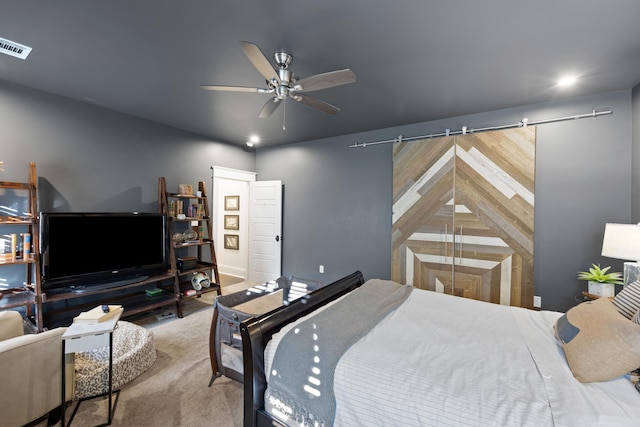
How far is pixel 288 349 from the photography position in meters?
1.42

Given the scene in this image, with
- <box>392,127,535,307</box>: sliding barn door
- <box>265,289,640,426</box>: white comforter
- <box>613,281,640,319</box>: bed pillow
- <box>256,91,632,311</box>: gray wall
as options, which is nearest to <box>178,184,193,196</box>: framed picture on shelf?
<box>256,91,632,311</box>: gray wall

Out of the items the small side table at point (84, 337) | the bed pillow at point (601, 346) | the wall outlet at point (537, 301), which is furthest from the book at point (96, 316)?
the wall outlet at point (537, 301)

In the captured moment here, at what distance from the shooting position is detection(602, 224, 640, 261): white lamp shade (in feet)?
6.68

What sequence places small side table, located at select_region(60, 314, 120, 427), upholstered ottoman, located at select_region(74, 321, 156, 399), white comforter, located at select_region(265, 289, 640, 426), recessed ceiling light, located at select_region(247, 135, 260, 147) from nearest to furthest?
white comforter, located at select_region(265, 289, 640, 426) < small side table, located at select_region(60, 314, 120, 427) < upholstered ottoman, located at select_region(74, 321, 156, 399) < recessed ceiling light, located at select_region(247, 135, 260, 147)

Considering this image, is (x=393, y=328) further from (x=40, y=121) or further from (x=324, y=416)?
(x=40, y=121)

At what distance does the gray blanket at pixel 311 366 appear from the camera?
1276mm

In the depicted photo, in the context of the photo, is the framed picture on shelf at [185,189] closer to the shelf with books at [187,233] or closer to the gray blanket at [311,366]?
the shelf with books at [187,233]

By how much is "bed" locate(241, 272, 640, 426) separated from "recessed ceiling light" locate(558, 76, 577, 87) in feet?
7.01

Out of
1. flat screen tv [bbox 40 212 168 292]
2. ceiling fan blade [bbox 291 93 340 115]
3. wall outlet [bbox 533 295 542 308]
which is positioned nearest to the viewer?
ceiling fan blade [bbox 291 93 340 115]

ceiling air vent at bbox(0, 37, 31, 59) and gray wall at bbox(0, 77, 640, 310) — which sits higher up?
ceiling air vent at bbox(0, 37, 31, 59)

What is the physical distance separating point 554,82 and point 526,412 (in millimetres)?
2994

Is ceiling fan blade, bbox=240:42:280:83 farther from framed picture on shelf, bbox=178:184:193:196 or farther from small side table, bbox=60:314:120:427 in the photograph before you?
framed picture on shelf, bbox=178:184:193:196

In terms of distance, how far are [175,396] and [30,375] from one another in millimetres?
895

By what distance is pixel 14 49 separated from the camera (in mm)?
2109
